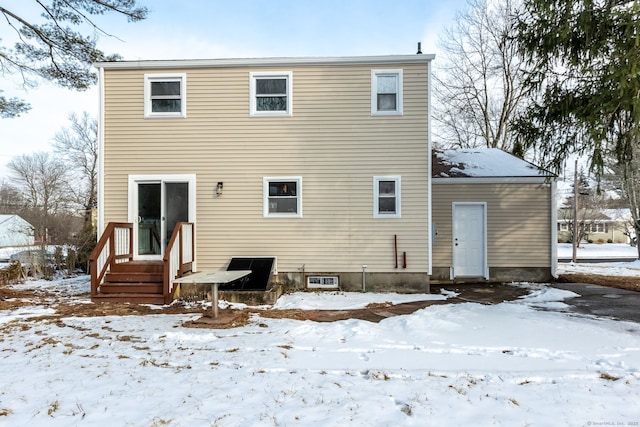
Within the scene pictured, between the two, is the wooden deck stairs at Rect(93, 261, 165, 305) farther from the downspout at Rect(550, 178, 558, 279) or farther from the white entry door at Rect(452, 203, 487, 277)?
the downspout at Rect(550, 178, 558, 279)

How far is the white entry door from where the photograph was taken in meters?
10.5

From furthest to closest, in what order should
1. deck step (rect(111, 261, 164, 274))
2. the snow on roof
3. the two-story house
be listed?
1. the snow on roof
2. the two-story house
3. deck step (rect(111, 261, 164, 274))

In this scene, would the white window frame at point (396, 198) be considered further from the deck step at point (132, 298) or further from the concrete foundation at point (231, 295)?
the deck step at point (132, 298)

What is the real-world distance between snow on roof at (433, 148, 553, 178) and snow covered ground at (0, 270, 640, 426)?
17.8ft

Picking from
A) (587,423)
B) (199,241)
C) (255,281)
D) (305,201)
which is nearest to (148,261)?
(199,241)

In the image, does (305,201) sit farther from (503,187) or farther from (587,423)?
(587,423)

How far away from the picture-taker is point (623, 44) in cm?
531

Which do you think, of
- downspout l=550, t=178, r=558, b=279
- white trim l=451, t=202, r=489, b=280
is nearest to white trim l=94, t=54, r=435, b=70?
white trim l=451, t=202, r=489, b=280

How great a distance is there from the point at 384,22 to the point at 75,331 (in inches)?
475

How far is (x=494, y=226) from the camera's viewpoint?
10500 millimetres

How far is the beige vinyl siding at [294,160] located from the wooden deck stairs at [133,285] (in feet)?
4.17

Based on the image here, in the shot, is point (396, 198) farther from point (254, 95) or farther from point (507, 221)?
point (254, 95)

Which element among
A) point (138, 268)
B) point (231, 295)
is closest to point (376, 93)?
point (231, 295)

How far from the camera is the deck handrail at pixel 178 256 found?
24.1 feet
